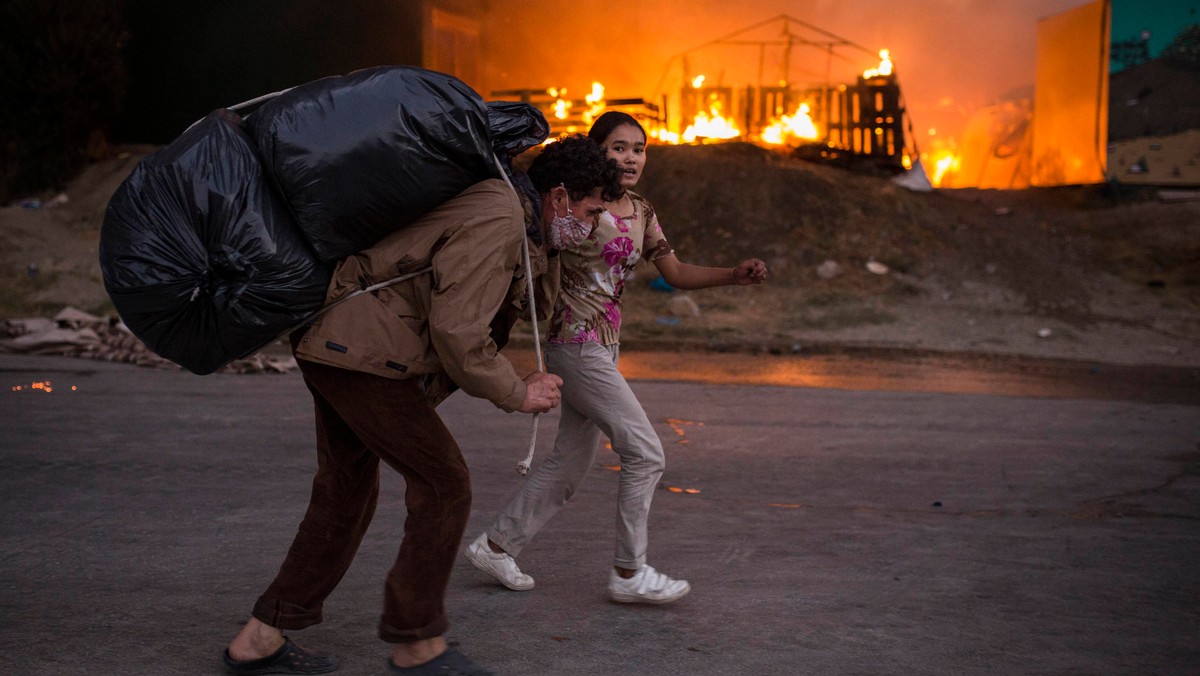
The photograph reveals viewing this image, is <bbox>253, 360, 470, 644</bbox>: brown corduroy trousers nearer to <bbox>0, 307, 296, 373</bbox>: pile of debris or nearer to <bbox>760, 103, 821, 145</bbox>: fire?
<bbox>0, 307, 296, 373</bbox>: pile of debris

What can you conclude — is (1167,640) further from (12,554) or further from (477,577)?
(12,554)

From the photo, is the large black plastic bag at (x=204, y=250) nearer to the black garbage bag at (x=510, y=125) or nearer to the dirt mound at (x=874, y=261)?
the black garbage bag at (x=510, y=125)

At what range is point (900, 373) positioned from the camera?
947cm

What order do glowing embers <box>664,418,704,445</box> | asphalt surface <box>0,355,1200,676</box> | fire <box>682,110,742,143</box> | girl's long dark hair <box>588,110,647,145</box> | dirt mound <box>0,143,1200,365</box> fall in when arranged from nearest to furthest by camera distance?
asphalt surface <box>0,355,1200,676</box>
girl's long dark hair <box>588,110,647,145</box>
glowing embers <box>664,418,704,445</box>
dirt mound <box>0,143,1200,365</box>
fire <box>682,110,742,143</box>

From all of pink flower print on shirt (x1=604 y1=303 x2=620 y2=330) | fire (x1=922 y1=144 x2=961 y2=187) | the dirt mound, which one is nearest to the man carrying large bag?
pink flower print on shirt (x1=604 y1=303 x2=620 y2=330)

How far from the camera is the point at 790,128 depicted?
640 inches

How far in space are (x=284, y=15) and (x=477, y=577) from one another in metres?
15.2

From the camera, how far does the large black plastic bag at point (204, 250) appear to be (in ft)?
8.36

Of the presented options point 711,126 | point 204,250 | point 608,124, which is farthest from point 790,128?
point 204,250

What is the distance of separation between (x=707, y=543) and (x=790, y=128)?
504 inches

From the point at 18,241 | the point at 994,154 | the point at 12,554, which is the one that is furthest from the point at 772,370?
the point at 994,154

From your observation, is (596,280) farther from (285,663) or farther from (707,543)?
(285,663)

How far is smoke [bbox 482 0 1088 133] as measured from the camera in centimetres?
2106

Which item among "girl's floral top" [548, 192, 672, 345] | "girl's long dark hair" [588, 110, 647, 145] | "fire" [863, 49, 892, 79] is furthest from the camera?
"fire" [863, 49, 892, 79]
